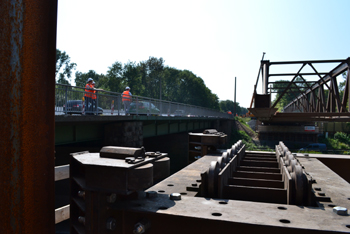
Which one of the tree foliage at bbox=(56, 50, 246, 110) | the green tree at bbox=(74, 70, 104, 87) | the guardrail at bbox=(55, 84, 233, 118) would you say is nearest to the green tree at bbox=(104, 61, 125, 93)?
the tree foliage at bbox=(56, 50, 246, 110)

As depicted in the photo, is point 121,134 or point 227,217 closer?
point 227,217

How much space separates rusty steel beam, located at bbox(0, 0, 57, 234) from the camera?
214 cm

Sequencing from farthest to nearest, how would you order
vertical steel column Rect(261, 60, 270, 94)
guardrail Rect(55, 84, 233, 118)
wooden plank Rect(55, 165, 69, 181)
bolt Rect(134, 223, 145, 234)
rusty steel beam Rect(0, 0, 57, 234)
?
vertical steel column Rect(261, 60, 270, 94)
guardrail Rect(55, 84, 233, 118)
wooden plank Rect(55, 165, 69, 181)
bolt Rect(134, 223, 145, 234)
rusty steel beam Rect(0, 0, 57, 234)

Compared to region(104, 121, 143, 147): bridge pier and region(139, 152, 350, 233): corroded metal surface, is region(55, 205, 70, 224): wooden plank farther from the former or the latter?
region(104, 121, 143, 147): bridge pier

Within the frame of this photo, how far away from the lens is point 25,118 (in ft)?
7.22

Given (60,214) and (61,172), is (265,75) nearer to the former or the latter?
(61,172)

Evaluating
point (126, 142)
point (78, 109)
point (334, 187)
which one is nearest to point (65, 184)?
point (126, 142)

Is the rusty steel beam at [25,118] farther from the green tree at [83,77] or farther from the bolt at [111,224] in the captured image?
the green tree at [83,77]

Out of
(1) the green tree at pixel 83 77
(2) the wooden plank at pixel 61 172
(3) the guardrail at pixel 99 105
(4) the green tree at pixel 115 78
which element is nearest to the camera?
(2) the wooden plank at pixel 61 172

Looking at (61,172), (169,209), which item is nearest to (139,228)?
(169,209)

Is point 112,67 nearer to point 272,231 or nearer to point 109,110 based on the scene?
point 109,110

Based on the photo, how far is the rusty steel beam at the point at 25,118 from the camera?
2143mm

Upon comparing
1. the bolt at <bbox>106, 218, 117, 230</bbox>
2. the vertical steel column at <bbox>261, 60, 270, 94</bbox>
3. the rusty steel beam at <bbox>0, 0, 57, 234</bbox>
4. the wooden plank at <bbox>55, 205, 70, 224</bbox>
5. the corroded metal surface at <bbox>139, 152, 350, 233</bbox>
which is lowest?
the wooden plank at <bbox>55, 205, 70, 224</bbox>

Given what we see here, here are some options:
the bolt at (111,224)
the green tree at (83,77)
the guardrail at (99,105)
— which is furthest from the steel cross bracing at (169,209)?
the green tree at (83,77)
